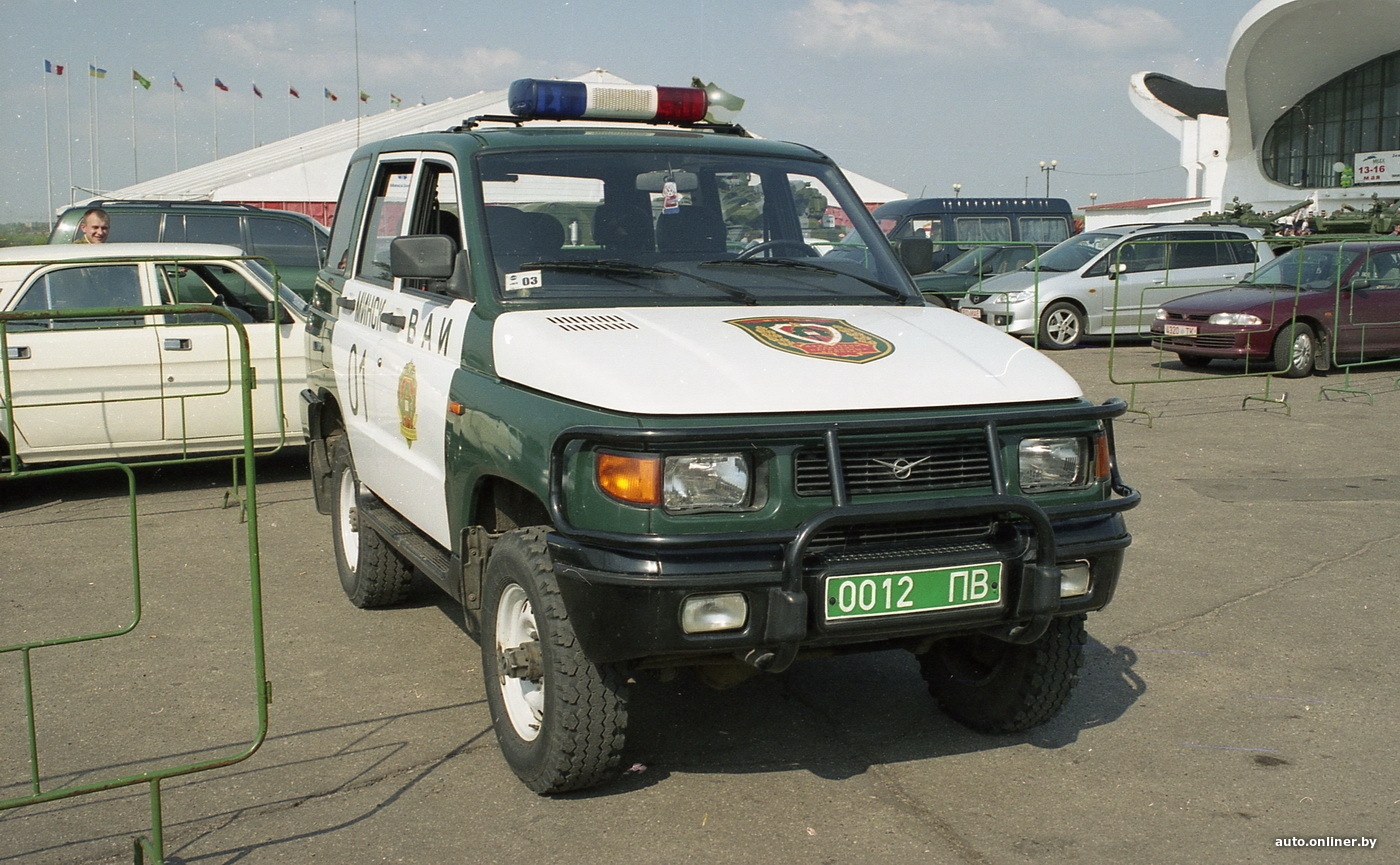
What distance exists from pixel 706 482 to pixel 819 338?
782 millimetres

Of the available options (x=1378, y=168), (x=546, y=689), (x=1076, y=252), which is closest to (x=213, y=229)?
(x=1076, y=252)

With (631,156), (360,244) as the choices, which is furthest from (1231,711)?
(360,244)

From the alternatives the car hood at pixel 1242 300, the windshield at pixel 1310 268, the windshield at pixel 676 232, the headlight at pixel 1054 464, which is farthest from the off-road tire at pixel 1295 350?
the headlight at pixel 1054 464

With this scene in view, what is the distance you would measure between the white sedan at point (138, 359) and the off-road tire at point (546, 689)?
5.17 m

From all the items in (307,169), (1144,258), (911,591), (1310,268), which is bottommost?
(911,591)

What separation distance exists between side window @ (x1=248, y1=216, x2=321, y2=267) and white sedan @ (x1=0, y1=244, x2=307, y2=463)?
5.57m

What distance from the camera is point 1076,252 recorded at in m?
19.0

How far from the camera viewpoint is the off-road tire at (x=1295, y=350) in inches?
594

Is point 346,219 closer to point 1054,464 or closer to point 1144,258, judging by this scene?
point 1054,464

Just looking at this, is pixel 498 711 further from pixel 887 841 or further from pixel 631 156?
pixel 631 156

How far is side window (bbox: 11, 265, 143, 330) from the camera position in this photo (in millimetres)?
8914

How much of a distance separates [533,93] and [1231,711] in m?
3.59

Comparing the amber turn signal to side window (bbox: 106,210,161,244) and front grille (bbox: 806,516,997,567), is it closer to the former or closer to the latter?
front grille (bbox: 806,516,997,567)

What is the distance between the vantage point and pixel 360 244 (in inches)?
234
